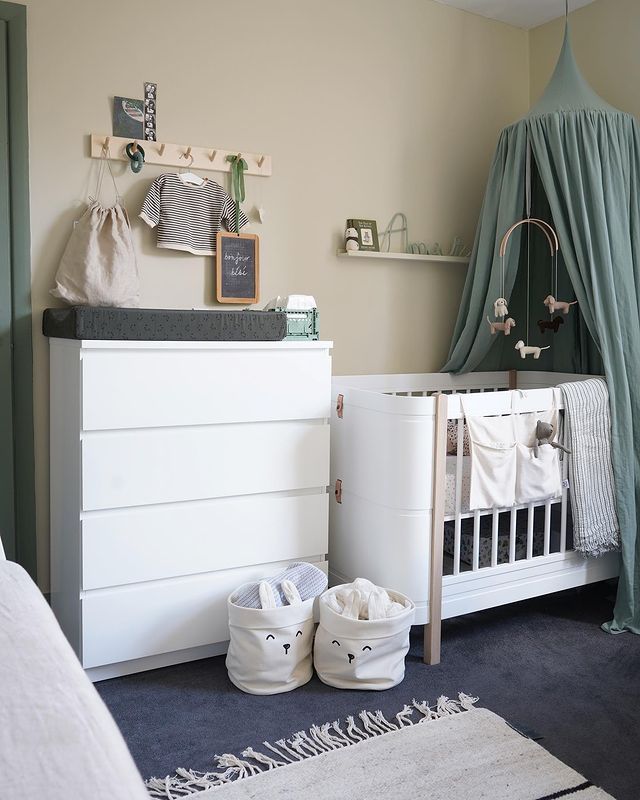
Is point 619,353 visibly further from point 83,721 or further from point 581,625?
point 83,721

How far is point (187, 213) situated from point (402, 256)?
929mm

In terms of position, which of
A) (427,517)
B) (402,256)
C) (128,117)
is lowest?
(427,517)

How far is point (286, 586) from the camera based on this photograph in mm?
2242

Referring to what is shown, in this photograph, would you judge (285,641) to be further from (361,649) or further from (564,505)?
(564,505)

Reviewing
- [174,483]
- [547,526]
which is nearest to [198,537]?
[174,483]

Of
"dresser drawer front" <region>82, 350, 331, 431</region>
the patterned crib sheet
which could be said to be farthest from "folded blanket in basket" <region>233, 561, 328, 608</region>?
the patterned crib sheet

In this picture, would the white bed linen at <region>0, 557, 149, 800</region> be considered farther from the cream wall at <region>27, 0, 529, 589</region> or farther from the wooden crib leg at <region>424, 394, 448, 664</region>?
the cream wall at <region>27, 0, 529, 589</region>

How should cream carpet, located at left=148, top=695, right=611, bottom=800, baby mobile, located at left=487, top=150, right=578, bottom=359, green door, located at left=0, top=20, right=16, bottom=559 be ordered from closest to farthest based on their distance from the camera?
cream carpet, located at left=148, top=695, right=611, bottom=800, green door, located at left=0, top=20, right=16, bottom=559, baby mobile, located at left=487, top=150, right=578, bottom=359

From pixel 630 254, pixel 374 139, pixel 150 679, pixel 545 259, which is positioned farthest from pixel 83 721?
pixel 545 259

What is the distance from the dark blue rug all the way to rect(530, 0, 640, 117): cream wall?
2.08 m

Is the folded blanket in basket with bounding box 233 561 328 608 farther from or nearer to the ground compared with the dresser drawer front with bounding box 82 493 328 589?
nearer to the ground

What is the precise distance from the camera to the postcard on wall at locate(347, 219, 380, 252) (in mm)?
3023

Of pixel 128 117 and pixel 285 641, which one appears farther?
pixel 128 117

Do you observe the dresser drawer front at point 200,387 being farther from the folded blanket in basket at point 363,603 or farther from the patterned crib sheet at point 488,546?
the patterned crib sheet at point 488,546
